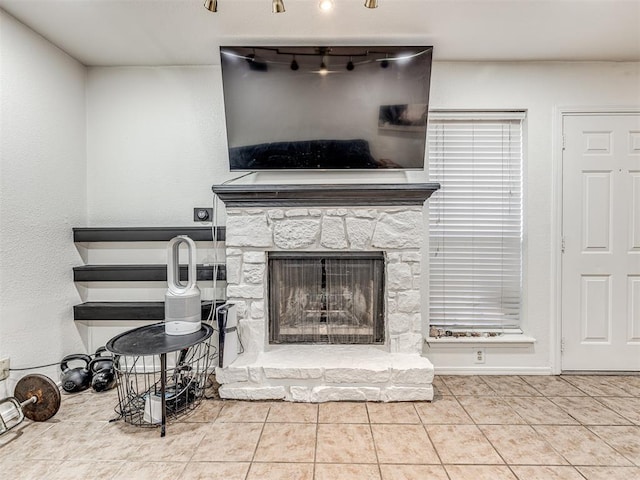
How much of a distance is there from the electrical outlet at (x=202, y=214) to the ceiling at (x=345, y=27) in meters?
1.09

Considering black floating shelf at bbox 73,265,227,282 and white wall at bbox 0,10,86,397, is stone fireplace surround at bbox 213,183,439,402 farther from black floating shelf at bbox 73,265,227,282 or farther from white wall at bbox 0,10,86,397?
white wall at bbox 0,10,86,397

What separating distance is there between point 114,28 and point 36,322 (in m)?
1.93

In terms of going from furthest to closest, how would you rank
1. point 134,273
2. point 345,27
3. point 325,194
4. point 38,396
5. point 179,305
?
point 134,273, point 325,194, point 345,27, point 179,305, point 38,396

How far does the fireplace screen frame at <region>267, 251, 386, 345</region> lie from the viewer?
251cm

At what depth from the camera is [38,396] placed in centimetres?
198

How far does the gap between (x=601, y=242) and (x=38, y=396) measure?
3.84 m

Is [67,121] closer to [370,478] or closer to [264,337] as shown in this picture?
[264,337]

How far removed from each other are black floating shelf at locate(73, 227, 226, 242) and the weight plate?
976 millimetres

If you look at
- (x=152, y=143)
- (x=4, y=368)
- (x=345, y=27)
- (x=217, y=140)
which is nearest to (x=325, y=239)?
(x=217, y=140)

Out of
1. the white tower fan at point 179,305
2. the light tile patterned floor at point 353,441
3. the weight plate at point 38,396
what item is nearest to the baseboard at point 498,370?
the light tile patterned floor at point 353,441

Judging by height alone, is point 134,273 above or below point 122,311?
above

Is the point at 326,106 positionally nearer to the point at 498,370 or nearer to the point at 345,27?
the point at 345,27

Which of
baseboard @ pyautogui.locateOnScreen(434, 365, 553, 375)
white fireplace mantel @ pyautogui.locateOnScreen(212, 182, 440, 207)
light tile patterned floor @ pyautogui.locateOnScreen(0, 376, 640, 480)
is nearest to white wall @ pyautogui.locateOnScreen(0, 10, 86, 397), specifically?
light tile patterned floor @ pyautogui.locateOnScreen(0, 376, 640, 480)

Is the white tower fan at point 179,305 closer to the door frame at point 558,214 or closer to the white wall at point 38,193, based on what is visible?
the white wall at point 38,193
